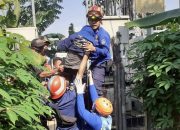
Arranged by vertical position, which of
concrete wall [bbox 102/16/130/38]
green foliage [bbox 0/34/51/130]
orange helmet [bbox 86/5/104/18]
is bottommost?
green foliage [bbox 0/34/51/130]

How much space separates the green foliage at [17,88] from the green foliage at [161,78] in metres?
2.13

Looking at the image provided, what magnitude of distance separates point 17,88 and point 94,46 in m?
2.17

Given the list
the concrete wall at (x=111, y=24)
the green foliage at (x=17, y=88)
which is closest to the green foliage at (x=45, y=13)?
the concrete wall at (x=111, y=24)

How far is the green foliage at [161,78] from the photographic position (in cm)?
484

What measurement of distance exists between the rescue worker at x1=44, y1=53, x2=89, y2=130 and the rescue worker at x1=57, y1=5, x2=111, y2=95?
616 mm

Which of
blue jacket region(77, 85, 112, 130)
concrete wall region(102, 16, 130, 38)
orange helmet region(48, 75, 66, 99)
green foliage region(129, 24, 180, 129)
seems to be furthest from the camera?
concrete wall region(102, 16, 130, 38)

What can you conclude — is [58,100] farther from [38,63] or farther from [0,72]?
[0,72]

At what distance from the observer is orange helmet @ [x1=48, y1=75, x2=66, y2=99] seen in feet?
14.3

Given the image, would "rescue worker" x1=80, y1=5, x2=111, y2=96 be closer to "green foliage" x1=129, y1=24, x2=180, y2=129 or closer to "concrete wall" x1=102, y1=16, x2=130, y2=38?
"green foliage" x1=129, y1=24, x2=180, y2=129

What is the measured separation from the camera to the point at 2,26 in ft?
9.89

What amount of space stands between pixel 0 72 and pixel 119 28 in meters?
3.75

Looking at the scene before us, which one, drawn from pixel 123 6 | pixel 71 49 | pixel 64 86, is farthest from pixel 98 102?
pixel 123 6

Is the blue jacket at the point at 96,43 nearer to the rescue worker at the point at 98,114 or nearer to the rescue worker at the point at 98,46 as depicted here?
the rescue worker at the point at 98,46

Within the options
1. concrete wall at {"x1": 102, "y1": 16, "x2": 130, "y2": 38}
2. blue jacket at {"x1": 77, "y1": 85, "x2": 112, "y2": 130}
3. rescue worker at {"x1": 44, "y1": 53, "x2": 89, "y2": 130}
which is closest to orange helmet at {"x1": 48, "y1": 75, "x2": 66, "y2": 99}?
rescue worker at {"x1": 44, "y1": 53, "x2": 89, "y2": 130}
